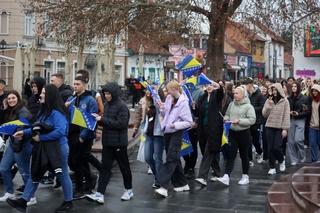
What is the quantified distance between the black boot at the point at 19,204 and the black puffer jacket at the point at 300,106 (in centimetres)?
650

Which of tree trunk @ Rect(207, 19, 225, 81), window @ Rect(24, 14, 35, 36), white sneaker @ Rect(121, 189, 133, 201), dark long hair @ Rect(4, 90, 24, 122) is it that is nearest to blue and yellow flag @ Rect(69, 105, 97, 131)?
dark long hair @ Rect(4, 90, 24, 122)

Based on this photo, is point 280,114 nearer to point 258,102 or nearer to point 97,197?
point 258,102

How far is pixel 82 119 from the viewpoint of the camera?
8.20m

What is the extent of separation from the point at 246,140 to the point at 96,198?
2978 mm

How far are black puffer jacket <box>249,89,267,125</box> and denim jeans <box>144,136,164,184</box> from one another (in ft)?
11.8

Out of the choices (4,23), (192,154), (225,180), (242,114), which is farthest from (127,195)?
(4,23)

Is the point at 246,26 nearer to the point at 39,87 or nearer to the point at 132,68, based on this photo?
the point at 39,87

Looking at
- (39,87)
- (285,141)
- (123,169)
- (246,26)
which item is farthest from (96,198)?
(246,26)

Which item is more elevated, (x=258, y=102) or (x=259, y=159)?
(x=258, y=102)

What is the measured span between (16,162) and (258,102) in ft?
19.4

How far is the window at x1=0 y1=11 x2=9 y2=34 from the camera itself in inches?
1586

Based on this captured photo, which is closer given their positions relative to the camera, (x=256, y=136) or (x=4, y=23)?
(x=256, y=136)

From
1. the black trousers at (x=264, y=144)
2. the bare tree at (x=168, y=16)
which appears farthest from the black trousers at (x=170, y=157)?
the bare tree at (x=168, y=16)

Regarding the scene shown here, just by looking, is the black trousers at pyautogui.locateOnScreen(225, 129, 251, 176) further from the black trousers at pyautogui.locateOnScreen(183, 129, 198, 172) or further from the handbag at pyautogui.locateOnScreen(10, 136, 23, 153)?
the handbag at pyautogui.locateOnScreen(10, 136, 23, 153)
